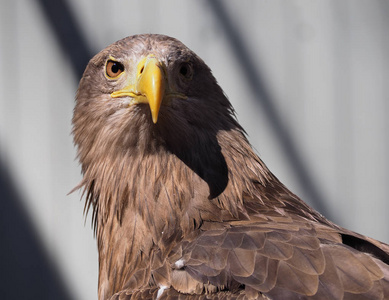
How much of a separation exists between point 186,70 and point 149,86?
32cm

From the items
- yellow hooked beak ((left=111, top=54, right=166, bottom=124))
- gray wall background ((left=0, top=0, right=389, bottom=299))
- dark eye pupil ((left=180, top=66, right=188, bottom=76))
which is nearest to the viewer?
yellow hooked beak ((left=111, top=54, right=166, bottom=124))

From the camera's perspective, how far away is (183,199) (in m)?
1.72

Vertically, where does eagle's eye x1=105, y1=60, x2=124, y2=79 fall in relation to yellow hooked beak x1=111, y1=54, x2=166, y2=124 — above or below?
above

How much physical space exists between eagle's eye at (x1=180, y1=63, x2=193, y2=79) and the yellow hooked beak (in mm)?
168

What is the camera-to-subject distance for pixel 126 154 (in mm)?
1841

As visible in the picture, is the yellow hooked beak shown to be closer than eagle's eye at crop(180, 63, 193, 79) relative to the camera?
Yes

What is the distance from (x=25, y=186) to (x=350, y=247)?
2.19 meters

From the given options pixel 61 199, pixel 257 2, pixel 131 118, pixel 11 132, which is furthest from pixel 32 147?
pixel 257 2

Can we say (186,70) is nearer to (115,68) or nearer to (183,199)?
(115,68)

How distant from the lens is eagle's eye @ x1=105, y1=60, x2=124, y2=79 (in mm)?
1825

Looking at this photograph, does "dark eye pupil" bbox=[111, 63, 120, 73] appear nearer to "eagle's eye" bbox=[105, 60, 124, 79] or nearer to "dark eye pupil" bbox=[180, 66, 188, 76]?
"eagle's eye" bbox=[105, 60, 124, 79]

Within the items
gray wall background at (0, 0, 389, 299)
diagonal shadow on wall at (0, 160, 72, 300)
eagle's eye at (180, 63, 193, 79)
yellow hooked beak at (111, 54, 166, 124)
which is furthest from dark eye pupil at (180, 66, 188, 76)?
diagonal shadow on wall at (0, 160, 72, 300)

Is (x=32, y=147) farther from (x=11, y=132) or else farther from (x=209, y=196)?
(x=209, y=196)

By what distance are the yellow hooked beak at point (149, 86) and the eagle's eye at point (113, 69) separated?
0.10 metres
